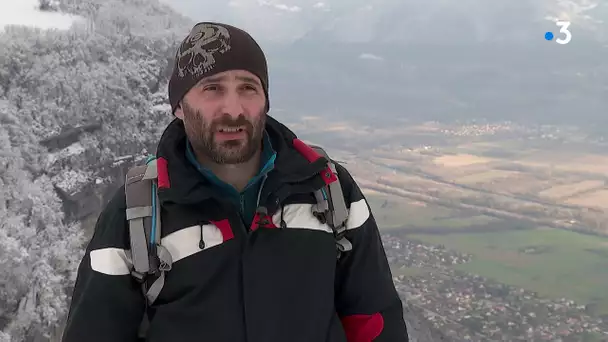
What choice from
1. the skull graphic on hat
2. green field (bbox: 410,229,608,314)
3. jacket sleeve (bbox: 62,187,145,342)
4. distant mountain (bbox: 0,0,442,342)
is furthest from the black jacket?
green field (bbox: 410,229,608,314)

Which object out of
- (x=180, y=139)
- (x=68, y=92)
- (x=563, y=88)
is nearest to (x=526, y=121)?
(x=563, y=88)

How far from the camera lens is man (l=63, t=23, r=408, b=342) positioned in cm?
141

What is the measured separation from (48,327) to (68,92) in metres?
1.76

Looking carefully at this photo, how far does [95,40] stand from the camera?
4414 mm

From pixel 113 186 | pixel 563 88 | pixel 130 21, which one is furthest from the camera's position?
pixel 563 88

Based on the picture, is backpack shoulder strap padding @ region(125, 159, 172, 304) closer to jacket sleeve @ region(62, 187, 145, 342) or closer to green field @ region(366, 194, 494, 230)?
jacket sleeve @ region(62, 187, 145, 342)

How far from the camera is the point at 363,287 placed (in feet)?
5.36

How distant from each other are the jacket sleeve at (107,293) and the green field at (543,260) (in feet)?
25.8

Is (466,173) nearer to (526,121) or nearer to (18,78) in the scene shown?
(526,121)

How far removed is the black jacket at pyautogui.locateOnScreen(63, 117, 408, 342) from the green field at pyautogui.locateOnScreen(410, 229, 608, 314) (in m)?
7.66

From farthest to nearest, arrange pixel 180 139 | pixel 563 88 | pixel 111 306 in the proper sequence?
pixel 563 88
pixel 180 139
pixel 111 306

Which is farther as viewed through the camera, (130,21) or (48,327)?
(130,21)

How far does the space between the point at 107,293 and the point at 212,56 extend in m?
0.71

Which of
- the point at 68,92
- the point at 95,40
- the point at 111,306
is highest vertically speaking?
the point at 95,40
